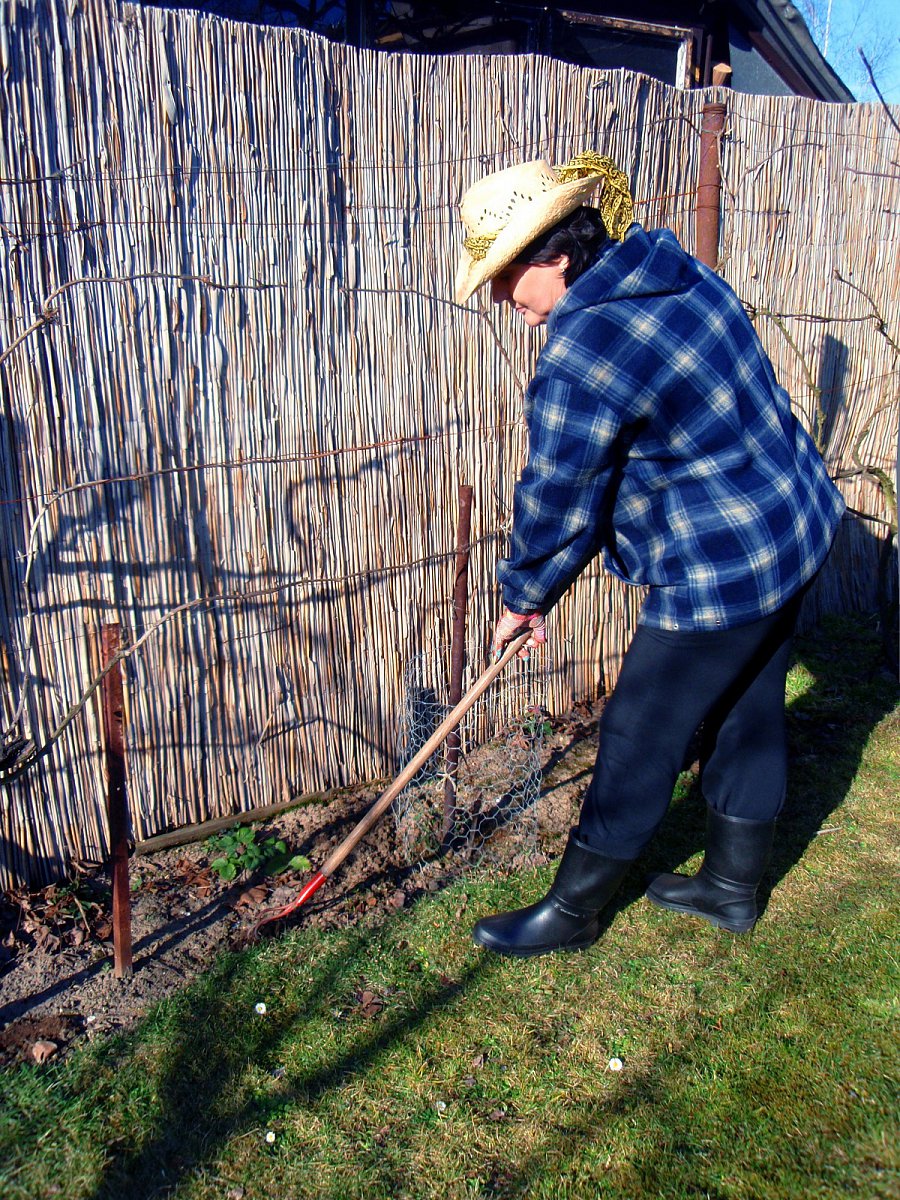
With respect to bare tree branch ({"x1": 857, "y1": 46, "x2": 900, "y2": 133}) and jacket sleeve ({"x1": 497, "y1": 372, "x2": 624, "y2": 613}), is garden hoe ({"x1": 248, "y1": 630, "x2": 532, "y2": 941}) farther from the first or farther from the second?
bare tree branch ({"x1": 857, "y1": 46, "x2": 900, "y2": 133})

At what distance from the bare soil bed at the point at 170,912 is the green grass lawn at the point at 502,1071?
103 millimetres

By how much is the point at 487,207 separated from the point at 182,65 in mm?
1092

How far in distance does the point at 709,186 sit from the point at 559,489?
7.14 ft

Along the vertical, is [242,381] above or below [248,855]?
above

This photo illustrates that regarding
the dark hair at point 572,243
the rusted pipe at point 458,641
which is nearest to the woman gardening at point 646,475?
the dark hair at point 572,243

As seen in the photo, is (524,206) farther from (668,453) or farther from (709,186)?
(709,186)

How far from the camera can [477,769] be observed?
3.50 metres

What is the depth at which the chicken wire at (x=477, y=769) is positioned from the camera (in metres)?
3.19

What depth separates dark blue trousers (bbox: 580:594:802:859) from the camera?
236 cm

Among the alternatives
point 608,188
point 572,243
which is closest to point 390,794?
point 572,243

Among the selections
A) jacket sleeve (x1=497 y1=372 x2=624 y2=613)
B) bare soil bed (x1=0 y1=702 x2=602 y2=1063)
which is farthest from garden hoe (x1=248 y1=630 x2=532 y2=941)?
jacket sleeve (x1=497 y1=372 x2=624 y2=613)

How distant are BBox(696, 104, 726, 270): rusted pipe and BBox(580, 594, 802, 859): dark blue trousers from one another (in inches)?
75.7

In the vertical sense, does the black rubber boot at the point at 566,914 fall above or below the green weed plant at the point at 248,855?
above

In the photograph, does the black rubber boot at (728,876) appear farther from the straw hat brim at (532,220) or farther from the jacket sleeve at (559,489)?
the straw hat brim at (532,220)
